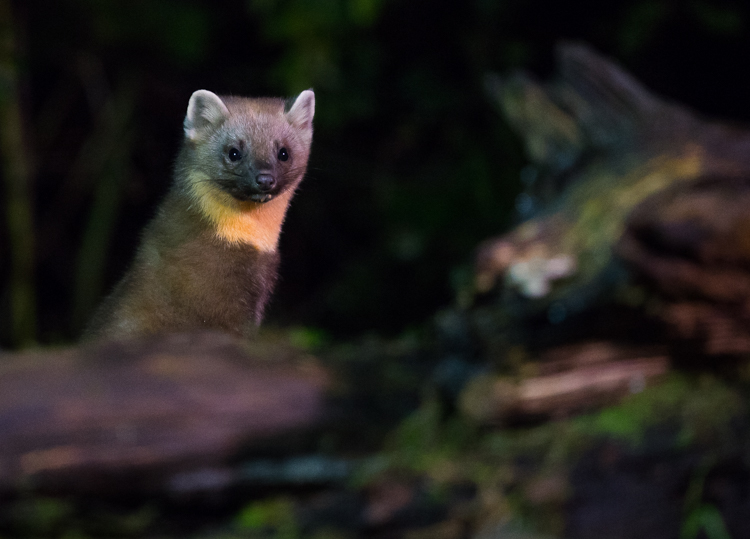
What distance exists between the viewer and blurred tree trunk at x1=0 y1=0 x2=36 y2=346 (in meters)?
5.35

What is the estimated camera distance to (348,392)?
284 cm

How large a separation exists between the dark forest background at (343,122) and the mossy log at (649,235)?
69.1 inches

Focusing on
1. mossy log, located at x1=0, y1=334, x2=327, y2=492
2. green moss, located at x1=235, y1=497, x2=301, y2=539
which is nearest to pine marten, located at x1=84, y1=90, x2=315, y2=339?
mossy log, located at x1=0, y1=334, x2=327, y2=492

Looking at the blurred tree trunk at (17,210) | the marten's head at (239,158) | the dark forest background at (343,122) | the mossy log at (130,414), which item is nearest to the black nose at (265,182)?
the marten's head at (239,158)

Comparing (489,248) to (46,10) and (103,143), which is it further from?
(46,10)

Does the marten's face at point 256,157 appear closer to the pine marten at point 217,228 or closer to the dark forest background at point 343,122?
the pine marten at point 217,228

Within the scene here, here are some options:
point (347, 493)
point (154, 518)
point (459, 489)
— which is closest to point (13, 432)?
point (154, 518)

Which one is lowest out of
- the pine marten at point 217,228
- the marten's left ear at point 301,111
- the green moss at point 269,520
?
the green moss at point 269,520

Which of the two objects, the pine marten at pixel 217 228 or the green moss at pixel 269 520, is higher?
the pine marten at pixel 217 228

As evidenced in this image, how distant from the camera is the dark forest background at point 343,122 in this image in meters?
5.29

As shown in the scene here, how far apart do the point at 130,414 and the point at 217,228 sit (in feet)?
3.55

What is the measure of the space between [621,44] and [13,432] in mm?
4768

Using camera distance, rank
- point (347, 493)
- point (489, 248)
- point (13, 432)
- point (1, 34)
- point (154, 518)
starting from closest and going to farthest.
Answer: point (13, 432) < point (154, 518) < point (347, 493) < point (489, 248) < point (1, 34)

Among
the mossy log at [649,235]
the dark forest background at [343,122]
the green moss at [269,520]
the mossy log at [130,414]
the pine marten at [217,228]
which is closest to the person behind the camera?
the pine marten at [217,228]
